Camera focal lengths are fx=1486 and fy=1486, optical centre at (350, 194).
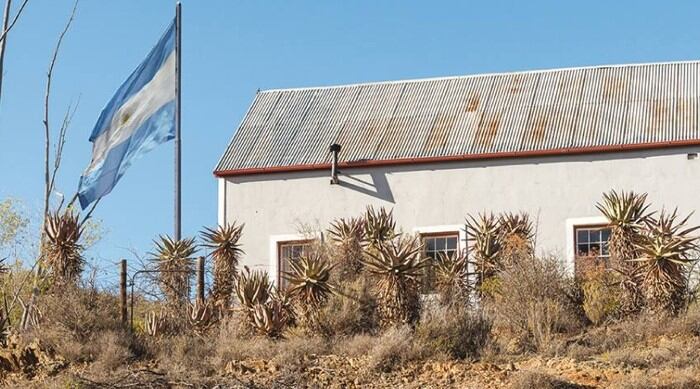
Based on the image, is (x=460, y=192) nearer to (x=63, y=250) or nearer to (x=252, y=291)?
(x=252, y=291)

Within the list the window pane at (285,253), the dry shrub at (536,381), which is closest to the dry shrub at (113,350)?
the dry shrub at (536,381)

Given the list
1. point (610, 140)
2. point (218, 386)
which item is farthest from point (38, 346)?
point (610, 140)

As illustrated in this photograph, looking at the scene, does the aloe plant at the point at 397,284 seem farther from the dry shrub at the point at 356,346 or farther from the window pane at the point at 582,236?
the window pane at the point at 582,236

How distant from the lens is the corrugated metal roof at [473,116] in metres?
31.6

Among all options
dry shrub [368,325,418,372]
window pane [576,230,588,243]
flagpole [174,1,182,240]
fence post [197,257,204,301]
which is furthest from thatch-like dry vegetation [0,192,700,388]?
window pane [576,230,588,243]

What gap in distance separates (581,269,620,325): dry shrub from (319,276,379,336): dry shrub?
12.2 ft

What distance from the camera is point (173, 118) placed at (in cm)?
3231

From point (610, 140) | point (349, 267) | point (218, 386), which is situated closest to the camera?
point (218, 386)

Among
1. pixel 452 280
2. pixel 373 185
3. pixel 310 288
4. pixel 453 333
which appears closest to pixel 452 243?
pixel 373 185

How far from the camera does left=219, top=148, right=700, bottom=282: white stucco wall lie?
30516mm

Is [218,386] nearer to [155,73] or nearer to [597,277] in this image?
[597,277]

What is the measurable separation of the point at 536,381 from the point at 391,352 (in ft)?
9.85

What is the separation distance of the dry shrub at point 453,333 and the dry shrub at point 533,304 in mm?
574

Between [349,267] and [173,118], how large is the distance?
703 centimetres
